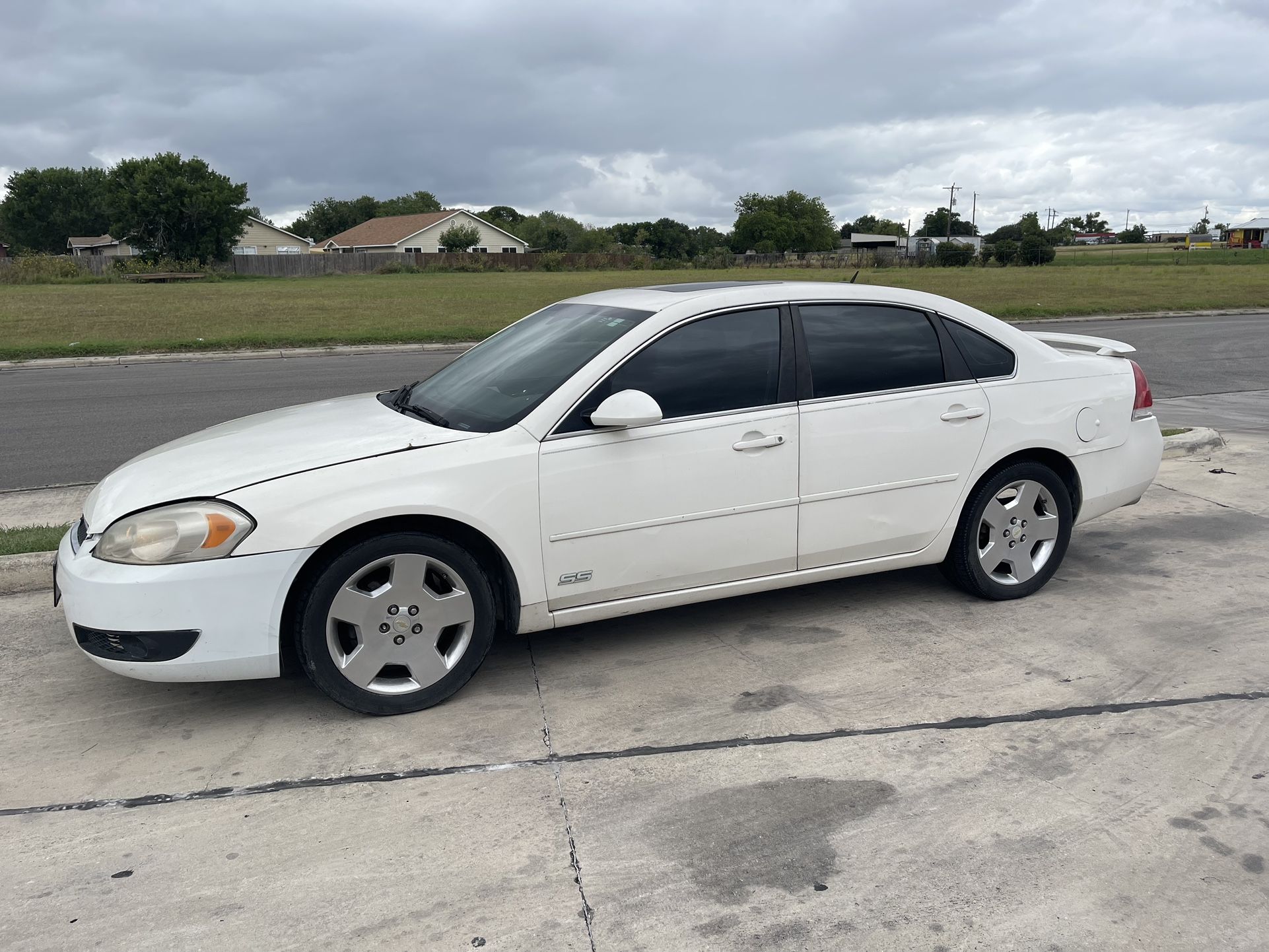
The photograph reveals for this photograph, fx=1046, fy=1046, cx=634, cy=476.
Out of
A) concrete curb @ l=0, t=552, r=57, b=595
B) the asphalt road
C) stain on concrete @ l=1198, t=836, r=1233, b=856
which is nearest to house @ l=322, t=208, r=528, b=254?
the asphalt road

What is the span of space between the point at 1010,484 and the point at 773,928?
295cm

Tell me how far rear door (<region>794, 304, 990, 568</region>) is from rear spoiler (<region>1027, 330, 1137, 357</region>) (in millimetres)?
920

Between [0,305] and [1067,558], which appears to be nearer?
[1067,558]

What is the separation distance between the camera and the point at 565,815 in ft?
10.8

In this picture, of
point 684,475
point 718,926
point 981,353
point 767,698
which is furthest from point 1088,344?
point 718,926

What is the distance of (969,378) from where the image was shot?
16.2ft

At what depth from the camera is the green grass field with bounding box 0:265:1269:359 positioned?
1936cm

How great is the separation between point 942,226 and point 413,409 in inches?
4855

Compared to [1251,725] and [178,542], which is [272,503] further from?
[1251,725]

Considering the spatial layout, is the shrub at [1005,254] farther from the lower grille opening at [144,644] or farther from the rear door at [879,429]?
the lower grille opening at [144,644]

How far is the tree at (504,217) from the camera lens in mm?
135125

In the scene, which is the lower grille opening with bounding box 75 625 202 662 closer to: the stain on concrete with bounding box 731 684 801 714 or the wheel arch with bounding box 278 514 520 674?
the wheel arch with bounding box 278 514 520 674

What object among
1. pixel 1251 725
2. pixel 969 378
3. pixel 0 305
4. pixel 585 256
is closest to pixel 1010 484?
pixel 969 378

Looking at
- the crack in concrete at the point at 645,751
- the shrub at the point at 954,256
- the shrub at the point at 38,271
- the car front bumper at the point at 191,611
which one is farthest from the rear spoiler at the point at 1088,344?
the shrub at the point at 954,256
